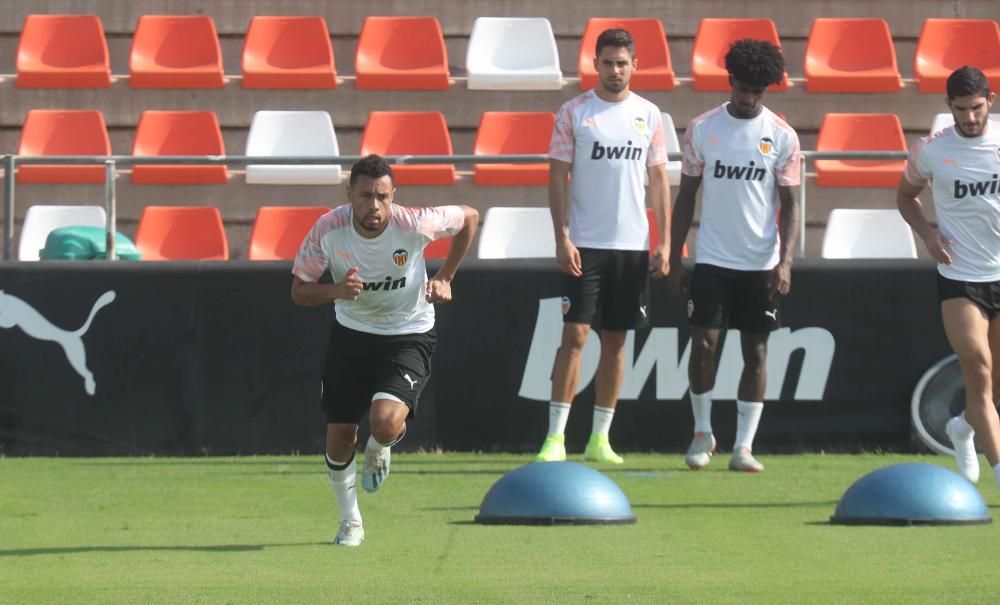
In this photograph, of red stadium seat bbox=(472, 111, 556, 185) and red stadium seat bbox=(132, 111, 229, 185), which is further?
red stadium seat bbox=(132, 111, 229, 185)

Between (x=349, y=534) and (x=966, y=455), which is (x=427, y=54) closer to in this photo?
(x=966, y=455)

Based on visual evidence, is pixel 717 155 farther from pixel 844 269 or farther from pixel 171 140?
pixel 171 140

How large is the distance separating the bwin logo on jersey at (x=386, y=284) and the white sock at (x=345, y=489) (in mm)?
759

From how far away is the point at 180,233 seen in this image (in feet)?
44.0

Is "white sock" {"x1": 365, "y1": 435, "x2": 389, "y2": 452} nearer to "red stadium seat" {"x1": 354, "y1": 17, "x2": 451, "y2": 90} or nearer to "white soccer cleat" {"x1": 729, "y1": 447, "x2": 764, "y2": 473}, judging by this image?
"white soccer cleat" {"x1": 729, "y1": 447, "x2": 764, "y2": 473}

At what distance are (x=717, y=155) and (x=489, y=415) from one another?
98.8 inches

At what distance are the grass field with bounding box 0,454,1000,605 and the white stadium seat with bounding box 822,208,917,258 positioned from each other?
3.17m

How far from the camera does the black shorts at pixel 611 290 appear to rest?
9.84m

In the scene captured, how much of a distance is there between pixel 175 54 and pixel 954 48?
7.38 m

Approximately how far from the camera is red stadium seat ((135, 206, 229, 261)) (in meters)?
13.2

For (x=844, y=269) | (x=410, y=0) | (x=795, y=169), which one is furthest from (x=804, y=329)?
(x=410, y=0)

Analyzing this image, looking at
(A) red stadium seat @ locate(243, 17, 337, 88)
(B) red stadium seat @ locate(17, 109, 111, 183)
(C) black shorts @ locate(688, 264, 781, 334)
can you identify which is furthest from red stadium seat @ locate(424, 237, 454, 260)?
(B) red stadium seat @ locate(17, 109, 111, 183)

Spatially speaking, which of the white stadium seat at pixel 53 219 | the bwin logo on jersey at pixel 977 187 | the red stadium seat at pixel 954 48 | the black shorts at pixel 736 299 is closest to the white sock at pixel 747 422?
the black shorts at pixel 736 299

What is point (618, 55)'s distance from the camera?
32.0 ft
